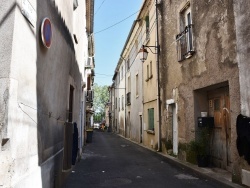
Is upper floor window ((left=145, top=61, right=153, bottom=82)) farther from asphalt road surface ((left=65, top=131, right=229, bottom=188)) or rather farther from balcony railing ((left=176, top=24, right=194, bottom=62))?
asphalt road surface ((left=65, top=131, right=229, bottom=188))

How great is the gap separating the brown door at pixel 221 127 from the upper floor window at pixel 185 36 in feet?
5.33

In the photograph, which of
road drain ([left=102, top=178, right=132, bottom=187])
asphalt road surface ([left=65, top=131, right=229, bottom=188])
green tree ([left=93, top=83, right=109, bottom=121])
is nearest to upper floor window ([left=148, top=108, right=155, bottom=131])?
asphalt road surface ([left=65, top=131, right=229, bottom=188])

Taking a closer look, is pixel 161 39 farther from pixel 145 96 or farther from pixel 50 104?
pixel 50 104

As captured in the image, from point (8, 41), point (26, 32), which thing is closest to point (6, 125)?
point (8, 41)

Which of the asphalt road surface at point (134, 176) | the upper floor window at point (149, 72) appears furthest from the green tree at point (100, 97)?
the asphalt road surface at point (134, 176)

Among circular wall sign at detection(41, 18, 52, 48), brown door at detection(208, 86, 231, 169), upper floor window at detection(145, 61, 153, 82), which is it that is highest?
upper floor window at detection(145, 61, 153, 82)

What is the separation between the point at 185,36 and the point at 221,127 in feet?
11.2

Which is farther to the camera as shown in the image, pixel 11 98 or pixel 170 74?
pixel 170 74

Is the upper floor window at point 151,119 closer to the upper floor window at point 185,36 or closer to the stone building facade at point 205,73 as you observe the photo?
the stone building facade at point 205,73

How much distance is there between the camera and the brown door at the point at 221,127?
7.31 meters

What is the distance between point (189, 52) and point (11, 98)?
261 inches

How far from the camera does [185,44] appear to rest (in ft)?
30.3

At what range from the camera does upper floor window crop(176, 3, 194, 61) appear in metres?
8.72

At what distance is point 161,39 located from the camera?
12102 millimetres
